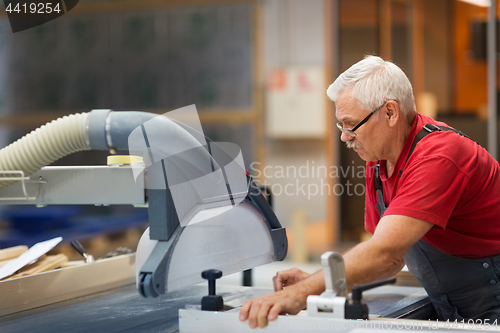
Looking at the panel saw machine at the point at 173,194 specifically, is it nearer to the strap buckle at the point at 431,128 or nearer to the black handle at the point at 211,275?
the black handle at the point at 211,275

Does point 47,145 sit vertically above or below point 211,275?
above

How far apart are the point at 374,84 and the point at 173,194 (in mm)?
630

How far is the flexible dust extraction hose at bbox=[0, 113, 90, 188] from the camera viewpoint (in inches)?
46.4

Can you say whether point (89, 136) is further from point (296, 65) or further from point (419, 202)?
point (296, 65)

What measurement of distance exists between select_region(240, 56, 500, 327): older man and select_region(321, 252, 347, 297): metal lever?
4.7 inches

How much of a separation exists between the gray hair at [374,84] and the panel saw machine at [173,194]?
1.19 ft

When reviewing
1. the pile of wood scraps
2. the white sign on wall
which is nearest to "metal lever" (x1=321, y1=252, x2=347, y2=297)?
the pile of wood scraps

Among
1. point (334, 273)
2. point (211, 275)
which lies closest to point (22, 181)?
point (211, 275)

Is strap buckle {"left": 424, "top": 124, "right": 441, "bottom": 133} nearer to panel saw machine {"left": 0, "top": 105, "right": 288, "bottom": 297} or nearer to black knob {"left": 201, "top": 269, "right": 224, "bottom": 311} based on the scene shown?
panel saw machine {"left": 0, "top": 105, "right": 288, "bottom": 297}

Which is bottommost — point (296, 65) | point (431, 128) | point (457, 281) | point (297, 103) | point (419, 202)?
point (457, 281)

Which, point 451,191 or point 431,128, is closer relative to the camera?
point 451,191

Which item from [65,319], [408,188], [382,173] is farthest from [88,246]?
[408,188]

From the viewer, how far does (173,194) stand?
1.17 metres

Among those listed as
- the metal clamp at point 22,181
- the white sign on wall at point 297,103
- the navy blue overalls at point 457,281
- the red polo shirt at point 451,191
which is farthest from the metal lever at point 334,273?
the white sign on wall at point 297,103
